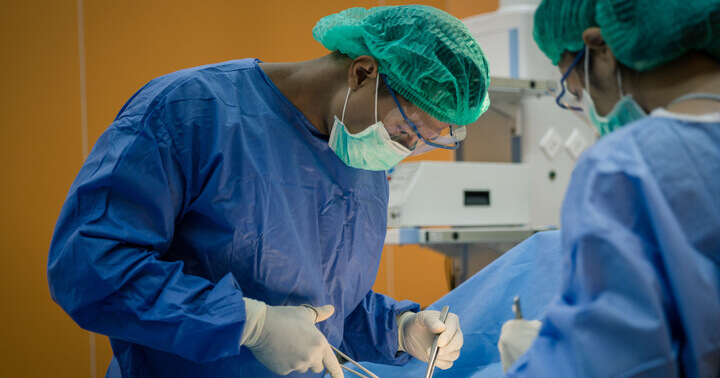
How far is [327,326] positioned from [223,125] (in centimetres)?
50

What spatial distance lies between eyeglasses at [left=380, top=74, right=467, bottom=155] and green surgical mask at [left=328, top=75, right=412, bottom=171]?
2 centimetres

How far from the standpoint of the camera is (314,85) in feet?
4.26

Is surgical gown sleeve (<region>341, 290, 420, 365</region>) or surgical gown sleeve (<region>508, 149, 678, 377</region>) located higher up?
surgical gown sleeve (<region>508, 149, 678, 377</region>)

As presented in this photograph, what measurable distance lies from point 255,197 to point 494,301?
77 centimetres

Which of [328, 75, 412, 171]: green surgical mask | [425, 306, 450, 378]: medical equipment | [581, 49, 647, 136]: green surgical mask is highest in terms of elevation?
[581, 49, 647, 136]: green surgical mask

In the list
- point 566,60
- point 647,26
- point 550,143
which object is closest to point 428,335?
point 566,60

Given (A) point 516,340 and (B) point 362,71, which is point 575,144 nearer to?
(B) point 362,71

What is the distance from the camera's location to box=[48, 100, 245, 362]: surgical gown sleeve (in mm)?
1014

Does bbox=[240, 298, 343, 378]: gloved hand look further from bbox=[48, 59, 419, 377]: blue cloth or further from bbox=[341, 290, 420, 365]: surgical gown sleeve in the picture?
bbox=[341, 290, 420, 365]: surgical gown sleeve

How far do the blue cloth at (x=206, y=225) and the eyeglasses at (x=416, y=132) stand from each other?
17cm

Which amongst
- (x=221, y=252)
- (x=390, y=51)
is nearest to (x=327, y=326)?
(x=221, y=252)

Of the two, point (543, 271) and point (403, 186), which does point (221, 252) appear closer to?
point (543, 271)

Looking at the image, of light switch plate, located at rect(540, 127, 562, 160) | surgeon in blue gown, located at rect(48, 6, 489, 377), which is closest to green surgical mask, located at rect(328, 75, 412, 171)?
surgeon in blue gown, located at rect(48, 6, 489, 377)

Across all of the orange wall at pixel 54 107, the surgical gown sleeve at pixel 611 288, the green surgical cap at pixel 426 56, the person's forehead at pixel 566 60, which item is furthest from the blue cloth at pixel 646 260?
the orange wall at pixel 54 107
